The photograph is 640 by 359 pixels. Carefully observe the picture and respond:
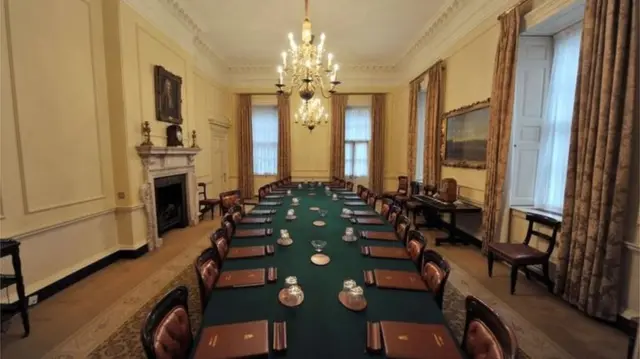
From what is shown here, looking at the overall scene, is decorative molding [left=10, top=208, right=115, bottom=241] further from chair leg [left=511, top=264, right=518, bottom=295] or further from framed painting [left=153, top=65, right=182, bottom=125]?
chair leg [left=511, top=264, right=518, bottom=295]

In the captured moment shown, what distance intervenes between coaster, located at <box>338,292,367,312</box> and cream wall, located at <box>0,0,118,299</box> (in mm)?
3159

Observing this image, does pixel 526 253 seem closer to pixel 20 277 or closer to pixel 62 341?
pixel 62 341

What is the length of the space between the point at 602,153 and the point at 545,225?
1082 millimetres

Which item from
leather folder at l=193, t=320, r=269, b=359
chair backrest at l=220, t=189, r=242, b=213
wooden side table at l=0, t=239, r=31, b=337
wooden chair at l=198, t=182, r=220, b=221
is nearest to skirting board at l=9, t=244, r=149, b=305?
wooden side table at l=0, t=239, r=31, b=337

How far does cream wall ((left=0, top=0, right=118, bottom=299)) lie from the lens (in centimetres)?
262

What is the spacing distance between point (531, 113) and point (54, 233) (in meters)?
5.90

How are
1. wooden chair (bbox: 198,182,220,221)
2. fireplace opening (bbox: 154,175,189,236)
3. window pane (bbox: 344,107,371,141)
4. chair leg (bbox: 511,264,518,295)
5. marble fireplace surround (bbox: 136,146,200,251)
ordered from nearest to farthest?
chair leg (bbox: 511,264,518,295) < marble fireplace surround (bbox: 136,146,200,251) < fireplace opening (bbox: 154,175,189,236) < wooden chair (bbox: 198,182,220,221) < window pane (bbox: 344,107,371,141)

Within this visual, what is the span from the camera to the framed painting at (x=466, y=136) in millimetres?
4379

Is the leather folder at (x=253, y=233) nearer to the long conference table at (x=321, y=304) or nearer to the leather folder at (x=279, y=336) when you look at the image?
the long conference table at (x=321, y=304)

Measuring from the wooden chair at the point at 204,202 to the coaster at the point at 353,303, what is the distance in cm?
530

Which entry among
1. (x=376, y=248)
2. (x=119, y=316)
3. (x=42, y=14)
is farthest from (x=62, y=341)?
(x=42, y=14)

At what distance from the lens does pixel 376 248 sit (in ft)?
7.32

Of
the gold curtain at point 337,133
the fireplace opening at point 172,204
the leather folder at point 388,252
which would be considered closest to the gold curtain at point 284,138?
the gold curtain at point 337,133

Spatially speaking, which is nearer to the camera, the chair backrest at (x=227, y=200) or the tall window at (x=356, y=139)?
the chair backrest at (x=227, y=200)
